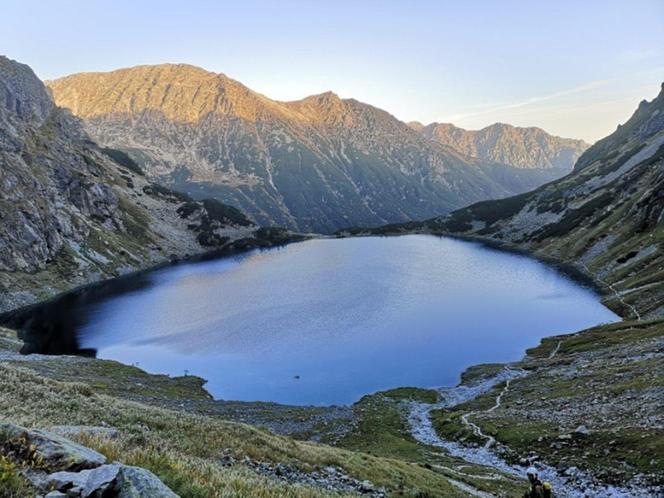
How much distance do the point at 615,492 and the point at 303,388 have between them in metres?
50.0

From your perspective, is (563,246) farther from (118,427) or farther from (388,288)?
(118,427)

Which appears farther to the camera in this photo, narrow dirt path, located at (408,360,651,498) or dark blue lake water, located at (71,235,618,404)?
dark blue lake water, located at (71,235,618,404)

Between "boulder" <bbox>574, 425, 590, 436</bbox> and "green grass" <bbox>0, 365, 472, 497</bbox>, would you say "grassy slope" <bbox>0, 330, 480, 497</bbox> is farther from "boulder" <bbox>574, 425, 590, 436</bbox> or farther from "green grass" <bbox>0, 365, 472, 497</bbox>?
"boulder" <bbox>574, 425, 590, 436</bbox>

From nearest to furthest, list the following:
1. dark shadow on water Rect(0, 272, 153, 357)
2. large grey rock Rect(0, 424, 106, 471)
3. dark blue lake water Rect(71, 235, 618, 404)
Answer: large grey rock Rect(0, 424, 106, 471)
dark blue lake water Rect(71, 235, 618, 404)
dark shadow on water Rect(0, 272, 153, 357)

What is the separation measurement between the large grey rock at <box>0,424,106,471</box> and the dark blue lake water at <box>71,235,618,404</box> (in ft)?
191

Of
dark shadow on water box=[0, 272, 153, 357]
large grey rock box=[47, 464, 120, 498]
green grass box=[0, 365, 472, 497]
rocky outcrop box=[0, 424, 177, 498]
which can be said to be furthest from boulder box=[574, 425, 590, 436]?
dark shadow on water box=[0, 272, 153, 357]

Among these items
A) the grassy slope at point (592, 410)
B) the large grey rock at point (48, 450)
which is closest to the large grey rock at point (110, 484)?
the large grey rock at point (48, 450)

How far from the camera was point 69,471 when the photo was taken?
11.7 meters

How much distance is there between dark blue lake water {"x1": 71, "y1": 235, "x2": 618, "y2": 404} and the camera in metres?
78.1

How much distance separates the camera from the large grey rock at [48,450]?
1195 centimetres

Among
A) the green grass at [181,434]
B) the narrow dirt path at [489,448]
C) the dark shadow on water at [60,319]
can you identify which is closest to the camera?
the green grass at [181,434]

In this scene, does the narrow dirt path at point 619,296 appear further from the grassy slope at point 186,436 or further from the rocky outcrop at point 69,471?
the rocky outcrop at point 69,471

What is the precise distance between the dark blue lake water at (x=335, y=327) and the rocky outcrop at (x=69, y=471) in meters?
58.5

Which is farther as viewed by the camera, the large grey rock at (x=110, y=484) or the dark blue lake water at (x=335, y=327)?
the dark blue lake water at (x=335, y=327)
